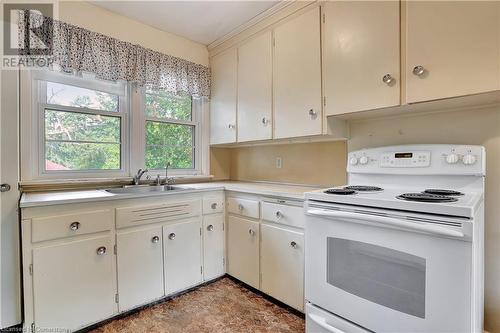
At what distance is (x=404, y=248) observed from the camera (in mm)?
1102

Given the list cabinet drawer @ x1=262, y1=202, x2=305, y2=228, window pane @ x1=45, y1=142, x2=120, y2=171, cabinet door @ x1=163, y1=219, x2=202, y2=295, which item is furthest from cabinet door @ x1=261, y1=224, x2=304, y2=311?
window pane @ x1=45, y1=142, x2=120, y2=171

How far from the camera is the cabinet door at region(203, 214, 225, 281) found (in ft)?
7.36

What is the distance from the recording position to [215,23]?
2.38m

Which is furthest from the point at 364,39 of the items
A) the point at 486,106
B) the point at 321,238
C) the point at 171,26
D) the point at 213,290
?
the point at 213,290

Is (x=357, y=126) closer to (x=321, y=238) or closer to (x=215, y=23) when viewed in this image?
(x=321, y=238)

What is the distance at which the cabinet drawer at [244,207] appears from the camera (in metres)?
2.09

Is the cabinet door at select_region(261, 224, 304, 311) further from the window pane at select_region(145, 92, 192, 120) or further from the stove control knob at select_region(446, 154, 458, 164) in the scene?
the window pane at select_region(145, 92, 192, 120)

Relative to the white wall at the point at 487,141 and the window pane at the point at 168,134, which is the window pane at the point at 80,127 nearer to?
the window pane at the point at 168,134

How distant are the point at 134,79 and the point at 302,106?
146 cm

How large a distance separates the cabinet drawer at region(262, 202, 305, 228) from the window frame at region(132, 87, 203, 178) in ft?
3.71

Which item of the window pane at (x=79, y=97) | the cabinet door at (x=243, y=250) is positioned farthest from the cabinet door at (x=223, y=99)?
the window pane at (x=79, y=97)

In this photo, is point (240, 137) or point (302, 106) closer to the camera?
point (302, 106)

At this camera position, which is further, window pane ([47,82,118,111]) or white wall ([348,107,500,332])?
window pane ([47,82,118,111])

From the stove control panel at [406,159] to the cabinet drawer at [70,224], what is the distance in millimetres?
1823
